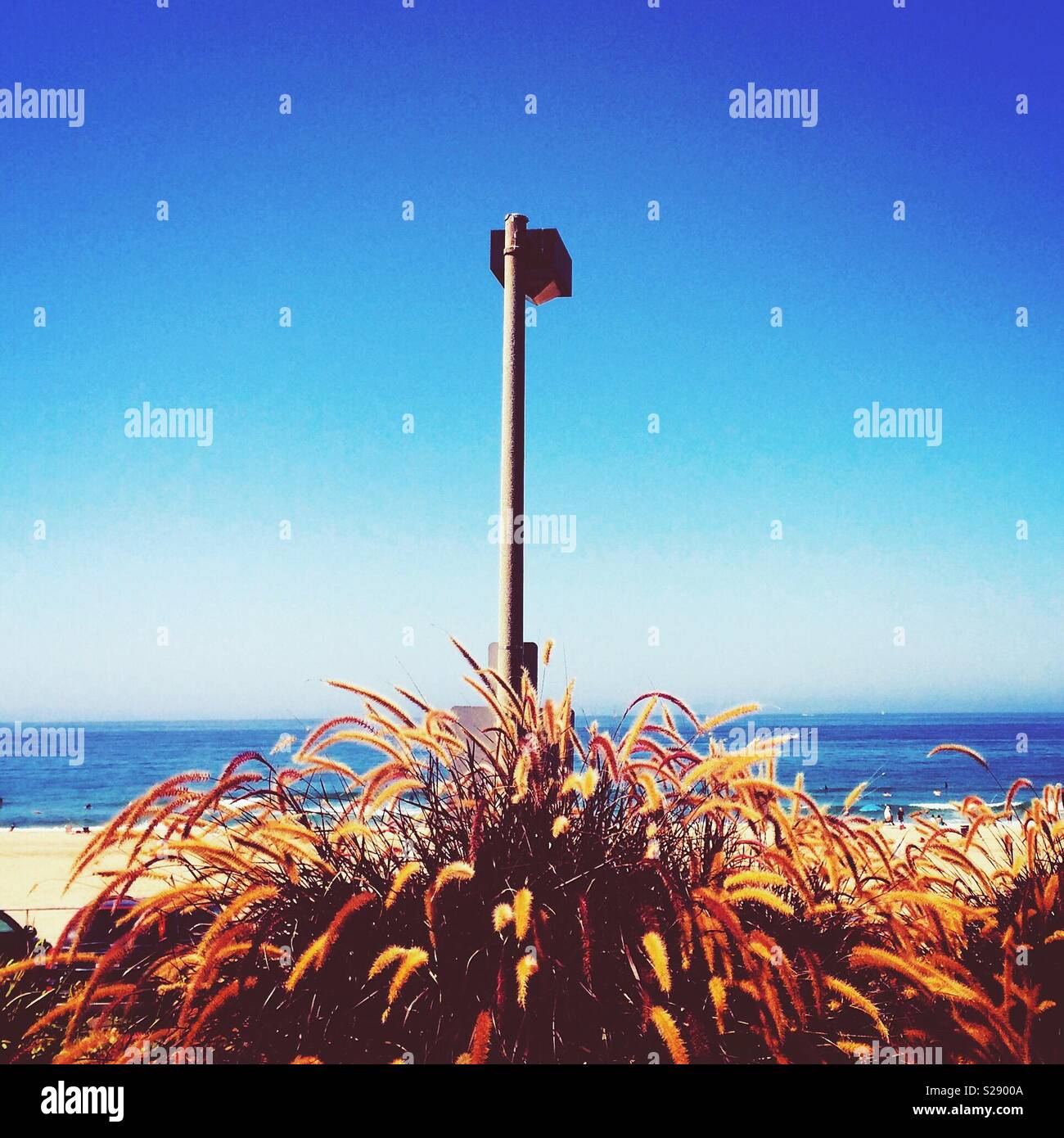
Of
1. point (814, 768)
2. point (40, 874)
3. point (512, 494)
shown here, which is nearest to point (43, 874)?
point (40, 874)

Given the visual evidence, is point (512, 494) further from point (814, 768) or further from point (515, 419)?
point (814, 768)

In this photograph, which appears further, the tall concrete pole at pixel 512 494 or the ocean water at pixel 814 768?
the ocean water at pixel 814 768

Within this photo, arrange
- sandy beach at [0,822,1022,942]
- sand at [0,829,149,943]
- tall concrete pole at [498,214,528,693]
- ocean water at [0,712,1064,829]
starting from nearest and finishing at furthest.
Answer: tall concrete pole at [498,214,528,693] < sandy beach at [0,822,1022,942] < sand at [0,829,149,943] < ocean water at [0,712,1064,829]

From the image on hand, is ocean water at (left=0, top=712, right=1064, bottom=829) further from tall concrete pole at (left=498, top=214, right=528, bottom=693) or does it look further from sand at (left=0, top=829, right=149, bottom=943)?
tall concrete pole at (left=498, top=214, right=528, bottom=693)

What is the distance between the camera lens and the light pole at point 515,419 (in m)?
4.05

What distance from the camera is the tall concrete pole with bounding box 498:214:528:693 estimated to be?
4.05 meters

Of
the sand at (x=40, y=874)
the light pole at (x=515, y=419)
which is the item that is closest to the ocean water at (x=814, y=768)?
the sand at (x=40, y=874)

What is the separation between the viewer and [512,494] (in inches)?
160

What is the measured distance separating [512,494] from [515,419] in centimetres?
35

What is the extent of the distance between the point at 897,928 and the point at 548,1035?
1.08m

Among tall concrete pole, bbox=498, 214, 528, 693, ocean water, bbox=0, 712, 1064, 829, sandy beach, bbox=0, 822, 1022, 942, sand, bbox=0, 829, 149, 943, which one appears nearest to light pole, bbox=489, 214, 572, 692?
tall concrete pole, bbox=498, 214, 528, 693

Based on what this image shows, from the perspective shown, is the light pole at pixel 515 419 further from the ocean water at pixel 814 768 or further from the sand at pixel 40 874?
the ocean water at pixel 814 768
